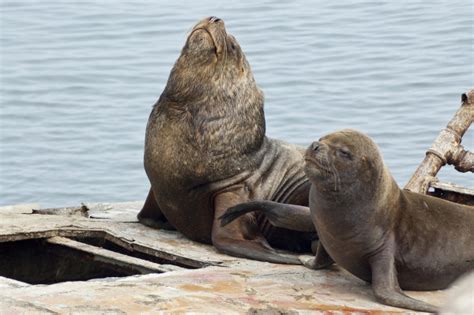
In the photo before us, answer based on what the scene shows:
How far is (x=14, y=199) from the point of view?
55.5 ft

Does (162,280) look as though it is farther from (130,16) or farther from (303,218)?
(130,16)

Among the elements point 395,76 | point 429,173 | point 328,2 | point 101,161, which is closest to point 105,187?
point 101,161

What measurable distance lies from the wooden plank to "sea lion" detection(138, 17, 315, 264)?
1.92 ft

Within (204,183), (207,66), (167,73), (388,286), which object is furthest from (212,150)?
(167,73)

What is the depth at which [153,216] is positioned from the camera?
9.27 m

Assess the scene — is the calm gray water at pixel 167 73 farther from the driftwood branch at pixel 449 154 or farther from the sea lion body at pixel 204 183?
the sea lion body at pixel 204 183

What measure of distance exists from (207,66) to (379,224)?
1.82 m

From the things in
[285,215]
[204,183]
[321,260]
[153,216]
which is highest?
[204,183]

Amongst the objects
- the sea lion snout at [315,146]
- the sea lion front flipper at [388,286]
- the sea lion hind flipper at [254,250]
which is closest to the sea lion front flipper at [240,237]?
the sea lion hind flipper at [254,250]

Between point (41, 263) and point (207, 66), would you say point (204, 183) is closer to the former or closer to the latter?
point (207, 66)

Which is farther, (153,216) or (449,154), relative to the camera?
(449,154)

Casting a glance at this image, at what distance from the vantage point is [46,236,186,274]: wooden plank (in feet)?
26.6

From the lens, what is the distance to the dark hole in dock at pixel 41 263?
865cm

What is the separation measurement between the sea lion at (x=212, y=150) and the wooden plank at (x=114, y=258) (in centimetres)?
59
